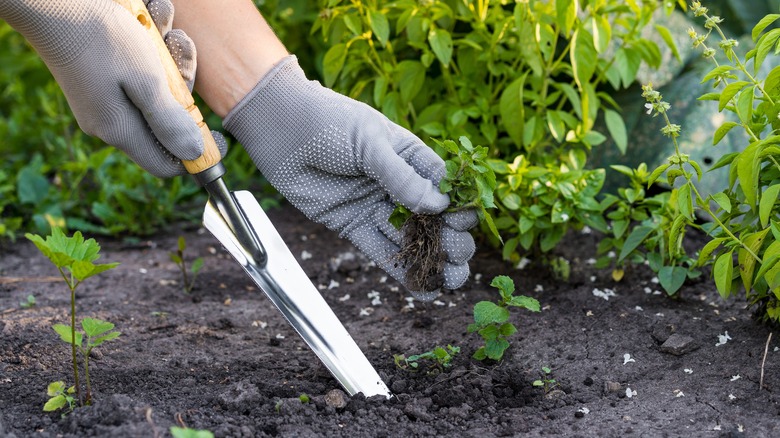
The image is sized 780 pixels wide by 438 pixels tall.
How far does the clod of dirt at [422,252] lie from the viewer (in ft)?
5.75

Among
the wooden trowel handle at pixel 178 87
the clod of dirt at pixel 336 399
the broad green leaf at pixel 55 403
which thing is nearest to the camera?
the broad green leaf at pixel 55 403

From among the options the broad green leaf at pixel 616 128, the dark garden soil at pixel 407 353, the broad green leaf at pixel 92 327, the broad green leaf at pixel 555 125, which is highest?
the broad green leaf at pixel 555 125

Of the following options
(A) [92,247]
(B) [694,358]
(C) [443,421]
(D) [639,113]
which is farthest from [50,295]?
(D) [639,113]

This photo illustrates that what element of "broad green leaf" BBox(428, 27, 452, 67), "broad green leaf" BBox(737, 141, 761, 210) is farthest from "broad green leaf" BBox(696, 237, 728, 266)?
"broad green leaf" BBox(428, 27, 452, 67)

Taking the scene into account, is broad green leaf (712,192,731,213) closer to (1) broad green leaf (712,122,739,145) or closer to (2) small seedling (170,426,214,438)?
(1) broad green leaf (712,122,739,145)

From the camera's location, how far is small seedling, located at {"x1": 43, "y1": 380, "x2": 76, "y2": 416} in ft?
4.96

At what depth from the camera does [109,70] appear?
167cm

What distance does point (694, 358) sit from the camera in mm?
1769

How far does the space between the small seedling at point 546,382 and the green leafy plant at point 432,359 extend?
0.60ft

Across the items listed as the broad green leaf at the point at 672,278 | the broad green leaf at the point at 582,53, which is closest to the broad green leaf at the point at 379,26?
the broad green leaf at the point at 582,53

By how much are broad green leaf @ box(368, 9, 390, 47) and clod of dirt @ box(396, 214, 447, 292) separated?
1.70ft

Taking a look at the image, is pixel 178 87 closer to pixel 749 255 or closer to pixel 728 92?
pixel 728 92

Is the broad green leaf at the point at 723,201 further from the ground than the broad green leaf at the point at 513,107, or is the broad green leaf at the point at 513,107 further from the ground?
the broad green leaf at the point at 723,201

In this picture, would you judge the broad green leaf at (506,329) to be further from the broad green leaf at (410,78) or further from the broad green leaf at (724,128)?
the broad green leaf at (410,78)
